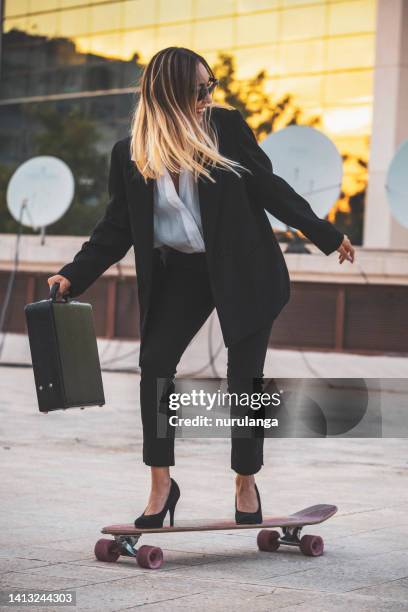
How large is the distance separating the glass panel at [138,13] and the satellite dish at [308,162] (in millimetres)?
43250

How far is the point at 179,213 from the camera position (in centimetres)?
421

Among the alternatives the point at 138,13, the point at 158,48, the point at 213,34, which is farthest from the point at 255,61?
the point at 138,13

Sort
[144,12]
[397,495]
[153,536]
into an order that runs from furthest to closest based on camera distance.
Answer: [144,12] < [397,495] < [153,536]

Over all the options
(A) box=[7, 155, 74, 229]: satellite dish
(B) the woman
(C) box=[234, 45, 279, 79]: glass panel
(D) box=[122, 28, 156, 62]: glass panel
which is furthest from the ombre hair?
(D) box=[122, 28, 156, 62]: glass panel

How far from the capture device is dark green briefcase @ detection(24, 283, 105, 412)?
3.98 metres

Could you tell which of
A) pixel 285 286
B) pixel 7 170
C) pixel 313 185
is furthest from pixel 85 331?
pixel 7 170

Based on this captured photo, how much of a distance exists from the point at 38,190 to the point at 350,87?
101 ft

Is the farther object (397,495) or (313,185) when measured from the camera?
(313,185)

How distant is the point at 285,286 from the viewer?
432 cm

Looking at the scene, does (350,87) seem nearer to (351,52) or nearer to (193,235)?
(351,52)

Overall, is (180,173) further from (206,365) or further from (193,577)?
(206,365)

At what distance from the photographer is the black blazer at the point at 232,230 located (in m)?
4.17

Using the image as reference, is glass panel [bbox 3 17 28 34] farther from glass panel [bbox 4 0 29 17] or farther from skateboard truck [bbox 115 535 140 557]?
skateboard truck [bbox 115 535 140 557]

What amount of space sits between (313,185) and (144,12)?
44.2 metres
